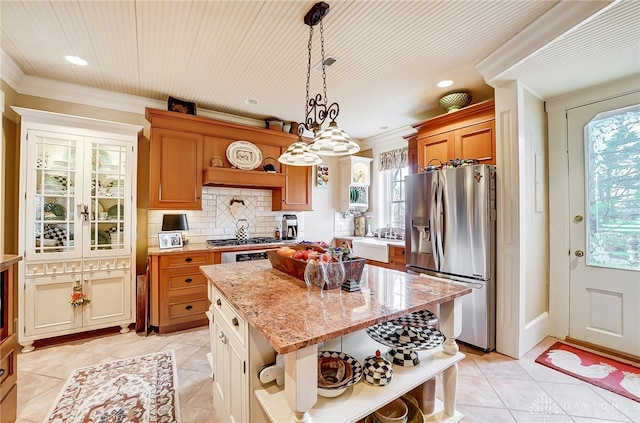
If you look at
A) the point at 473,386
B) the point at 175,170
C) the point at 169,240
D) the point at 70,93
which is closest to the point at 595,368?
the point at 473,386

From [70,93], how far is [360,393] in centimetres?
389

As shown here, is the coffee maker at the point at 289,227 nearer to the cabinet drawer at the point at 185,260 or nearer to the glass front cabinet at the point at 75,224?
the cabinet drawer at the point at 185,260

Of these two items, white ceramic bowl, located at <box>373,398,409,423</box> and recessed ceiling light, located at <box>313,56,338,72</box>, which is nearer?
white ceramic bowl, located at <box>373,398,409,423</box>

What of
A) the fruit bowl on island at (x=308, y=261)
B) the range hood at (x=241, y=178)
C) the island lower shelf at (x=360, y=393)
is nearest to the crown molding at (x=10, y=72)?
the range hood at (x=241, y=178)

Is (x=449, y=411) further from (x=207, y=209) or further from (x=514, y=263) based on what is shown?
(x=207, y=209)

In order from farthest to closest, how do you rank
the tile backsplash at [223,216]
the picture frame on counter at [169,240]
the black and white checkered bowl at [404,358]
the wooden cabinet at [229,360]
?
the tile backsplash at [223,216]
the picture frame on counter at [169,240]
the black and white checkered bowl at [404,358]
the wooden cabinet at [229,360]

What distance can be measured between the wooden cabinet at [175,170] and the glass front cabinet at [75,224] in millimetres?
198

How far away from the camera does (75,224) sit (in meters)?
2.71

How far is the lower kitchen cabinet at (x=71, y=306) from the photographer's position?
8.32 ft

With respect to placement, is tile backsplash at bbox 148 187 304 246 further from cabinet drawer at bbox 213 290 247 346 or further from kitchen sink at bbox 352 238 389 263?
cabinet drawer at bbox 213 290 247 346

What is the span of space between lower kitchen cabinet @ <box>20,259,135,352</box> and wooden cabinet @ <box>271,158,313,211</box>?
1983mm

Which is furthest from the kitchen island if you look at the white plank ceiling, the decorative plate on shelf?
the decorative plate on shelf

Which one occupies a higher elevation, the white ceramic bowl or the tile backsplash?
the tile backsplash

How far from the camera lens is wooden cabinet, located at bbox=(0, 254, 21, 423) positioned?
1479 millimetres
